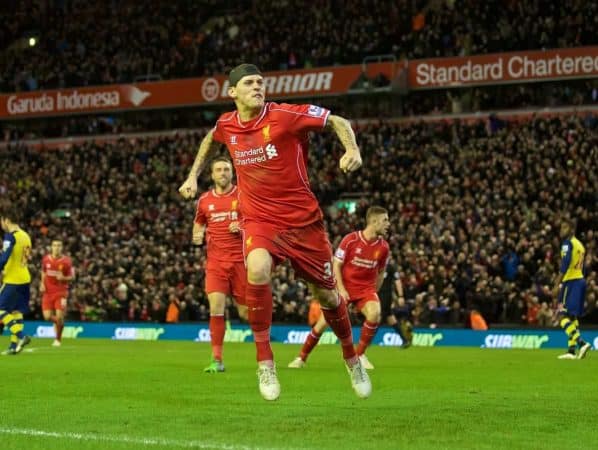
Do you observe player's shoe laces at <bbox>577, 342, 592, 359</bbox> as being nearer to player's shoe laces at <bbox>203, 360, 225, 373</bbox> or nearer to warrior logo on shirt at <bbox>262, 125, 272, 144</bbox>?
player's shoe laces at <bbox>203, 360, 225, 373</bbox>

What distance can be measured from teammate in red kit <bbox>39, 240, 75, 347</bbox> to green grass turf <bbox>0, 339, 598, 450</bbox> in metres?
8.91

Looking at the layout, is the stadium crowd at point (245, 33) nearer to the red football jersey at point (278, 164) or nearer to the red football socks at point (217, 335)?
the red football socks at point (217, 335)

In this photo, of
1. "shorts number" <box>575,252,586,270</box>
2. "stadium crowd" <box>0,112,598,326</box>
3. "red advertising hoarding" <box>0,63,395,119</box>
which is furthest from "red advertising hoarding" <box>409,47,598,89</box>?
"shorts number" <box>575,252,586,270</box>

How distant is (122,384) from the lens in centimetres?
1297

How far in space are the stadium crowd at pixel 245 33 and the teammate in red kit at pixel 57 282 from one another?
22608mm

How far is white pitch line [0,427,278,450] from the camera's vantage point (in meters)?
7.34

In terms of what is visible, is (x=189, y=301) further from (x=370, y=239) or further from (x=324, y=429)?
(x=324, y=429)

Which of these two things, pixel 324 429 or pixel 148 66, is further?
pixel 148 66

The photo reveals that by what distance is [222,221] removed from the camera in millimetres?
16031

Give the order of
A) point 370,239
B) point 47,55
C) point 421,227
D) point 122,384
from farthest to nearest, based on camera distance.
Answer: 1. point 47,55
2. point 421,227
3. point 370,239
4. point 122,384

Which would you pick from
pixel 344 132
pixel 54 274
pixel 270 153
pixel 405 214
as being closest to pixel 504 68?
pixel 405 214

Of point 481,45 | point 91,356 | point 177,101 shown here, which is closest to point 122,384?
point 91,356

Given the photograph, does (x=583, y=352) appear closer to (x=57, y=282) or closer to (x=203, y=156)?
(x=57, y=282)

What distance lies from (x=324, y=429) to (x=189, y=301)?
27091mm
